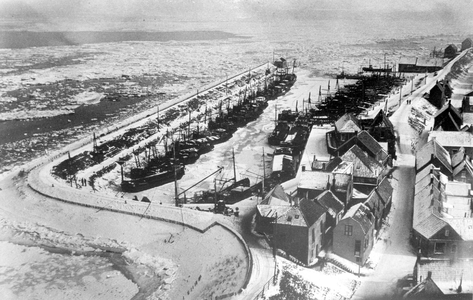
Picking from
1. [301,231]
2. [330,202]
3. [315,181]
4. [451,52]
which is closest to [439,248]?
[330,202]

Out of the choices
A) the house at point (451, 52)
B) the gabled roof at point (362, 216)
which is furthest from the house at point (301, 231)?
the house at point (451, 52)

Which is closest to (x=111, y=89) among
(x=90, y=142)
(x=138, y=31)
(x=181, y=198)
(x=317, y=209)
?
(x=90, y=142)

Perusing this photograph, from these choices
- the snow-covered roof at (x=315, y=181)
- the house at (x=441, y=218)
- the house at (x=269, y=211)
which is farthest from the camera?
the snow-covered roof at (x=315, y=181)

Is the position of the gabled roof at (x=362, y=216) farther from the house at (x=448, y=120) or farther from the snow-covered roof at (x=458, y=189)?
the house at (x=448, y=120)

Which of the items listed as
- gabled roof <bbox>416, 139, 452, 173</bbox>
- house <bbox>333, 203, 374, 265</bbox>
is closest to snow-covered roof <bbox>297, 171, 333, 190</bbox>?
house <bbox>333, 203, 374, 265</bbox>

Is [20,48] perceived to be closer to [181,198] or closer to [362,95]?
[362,95]

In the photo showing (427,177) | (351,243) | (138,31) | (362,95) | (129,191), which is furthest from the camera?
(138,31)
